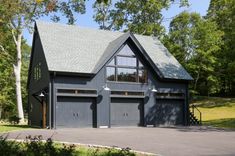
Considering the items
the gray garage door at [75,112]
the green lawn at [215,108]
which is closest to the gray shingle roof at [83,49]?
the gray garage door at [75,112]

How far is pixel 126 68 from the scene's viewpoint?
31016mm

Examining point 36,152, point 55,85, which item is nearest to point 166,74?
point 55,85

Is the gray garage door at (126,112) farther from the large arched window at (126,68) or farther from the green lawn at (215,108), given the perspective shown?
the green lawn at (215,108)

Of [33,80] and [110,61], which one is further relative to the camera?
[33,80]

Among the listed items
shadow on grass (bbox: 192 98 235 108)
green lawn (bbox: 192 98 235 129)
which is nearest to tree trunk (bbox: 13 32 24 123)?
green lawn (bbox: 192 98 235 129)

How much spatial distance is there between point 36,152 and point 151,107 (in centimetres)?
2379

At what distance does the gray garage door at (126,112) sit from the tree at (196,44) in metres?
23.6

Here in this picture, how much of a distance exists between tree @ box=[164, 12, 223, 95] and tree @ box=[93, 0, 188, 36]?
628 centimetres

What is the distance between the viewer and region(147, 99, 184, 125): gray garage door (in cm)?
3185

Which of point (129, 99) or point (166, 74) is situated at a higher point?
point (166, 74)

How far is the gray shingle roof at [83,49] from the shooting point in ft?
95.3

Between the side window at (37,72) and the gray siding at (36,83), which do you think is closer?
the gray siding at (36,83)

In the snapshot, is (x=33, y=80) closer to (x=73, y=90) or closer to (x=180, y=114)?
(x=73, y=90)

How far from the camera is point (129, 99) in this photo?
3112 centimetres
